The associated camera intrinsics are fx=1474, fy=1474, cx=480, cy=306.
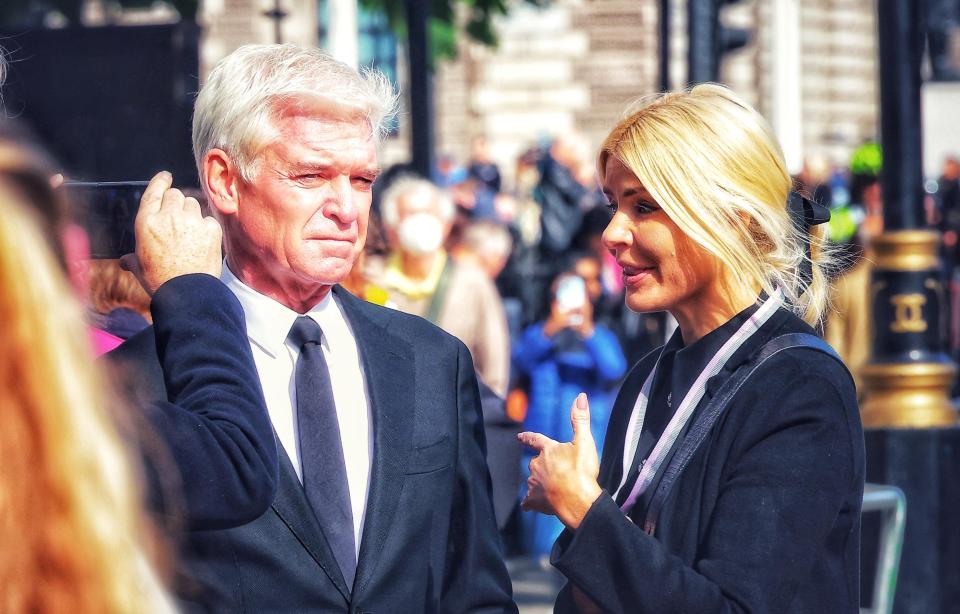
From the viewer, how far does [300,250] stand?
2902 mm

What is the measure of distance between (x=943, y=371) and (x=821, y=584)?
4.05m

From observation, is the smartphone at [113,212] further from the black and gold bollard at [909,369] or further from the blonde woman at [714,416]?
the black and gold bollard at [909,369]

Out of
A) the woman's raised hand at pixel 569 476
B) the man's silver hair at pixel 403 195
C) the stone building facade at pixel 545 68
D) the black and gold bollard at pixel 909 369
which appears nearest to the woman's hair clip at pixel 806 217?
the woman's raised hand at pixel 569 476

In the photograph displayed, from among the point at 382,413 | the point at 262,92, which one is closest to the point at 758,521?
the point at 382,413

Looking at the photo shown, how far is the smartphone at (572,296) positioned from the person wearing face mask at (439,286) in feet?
1.92

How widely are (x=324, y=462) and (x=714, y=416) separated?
72 centimetres

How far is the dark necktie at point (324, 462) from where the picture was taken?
269cm

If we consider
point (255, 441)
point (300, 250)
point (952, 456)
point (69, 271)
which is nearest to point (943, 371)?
point (952, 456)

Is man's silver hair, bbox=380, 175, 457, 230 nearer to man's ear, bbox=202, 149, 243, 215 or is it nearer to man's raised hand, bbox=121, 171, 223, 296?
man's ear, bbox=202, 149, 243, 215

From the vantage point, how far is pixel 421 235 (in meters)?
7.87

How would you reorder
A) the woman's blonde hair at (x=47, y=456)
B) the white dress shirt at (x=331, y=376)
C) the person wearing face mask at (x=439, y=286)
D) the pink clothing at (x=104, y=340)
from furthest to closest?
the person wearing face mask at (x=439, y=286) < the pink clothing at (x=104, y=340) < the white dress shirt at (x=331, y=376) < the woman's blonde hair at (x=47, y=456)

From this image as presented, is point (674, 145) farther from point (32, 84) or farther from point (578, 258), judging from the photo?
point (578, 258)

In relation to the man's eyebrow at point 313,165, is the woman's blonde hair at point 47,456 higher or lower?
lower

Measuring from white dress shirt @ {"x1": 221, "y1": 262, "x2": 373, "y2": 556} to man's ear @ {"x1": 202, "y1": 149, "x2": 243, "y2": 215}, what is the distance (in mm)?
139
